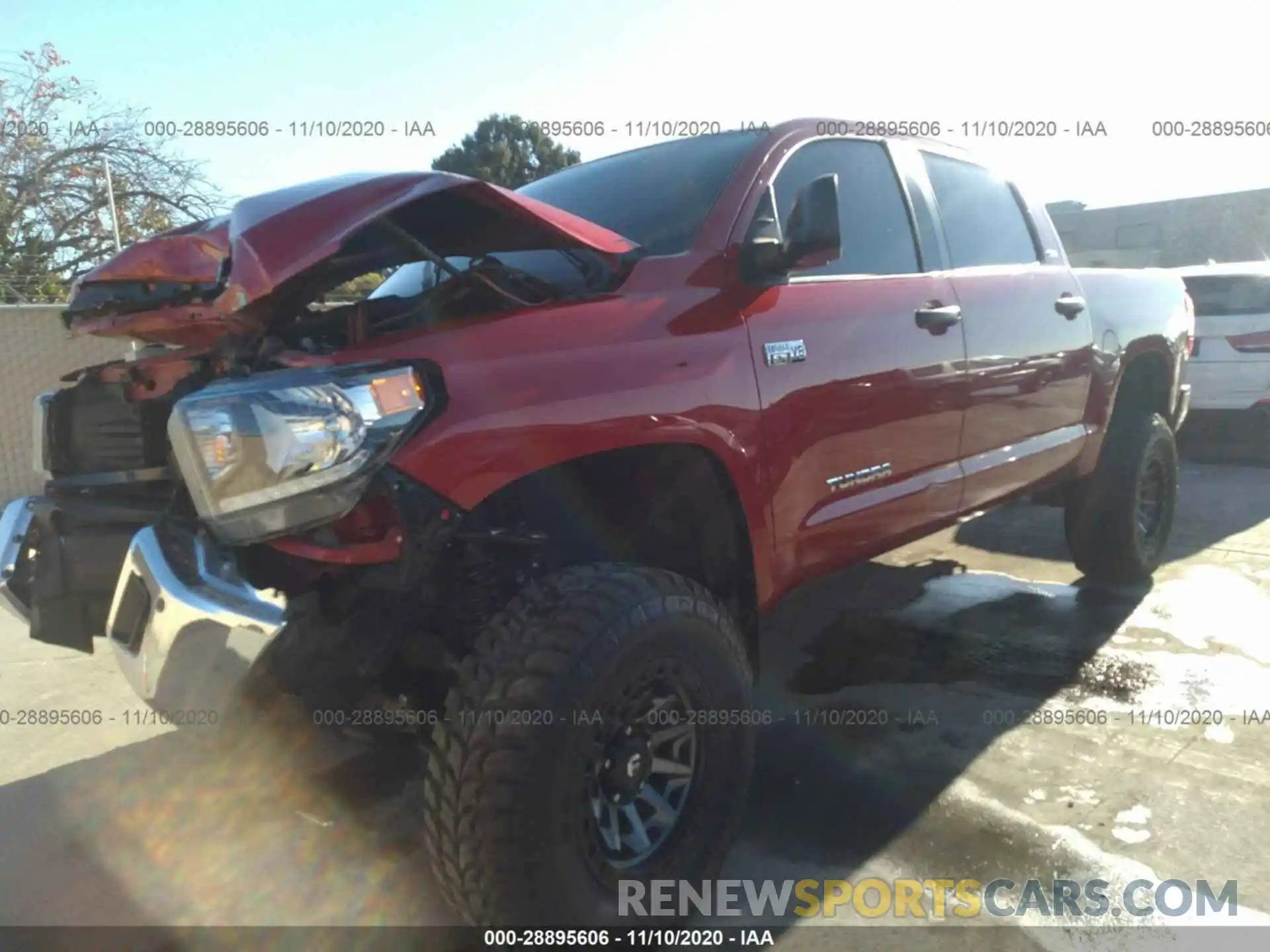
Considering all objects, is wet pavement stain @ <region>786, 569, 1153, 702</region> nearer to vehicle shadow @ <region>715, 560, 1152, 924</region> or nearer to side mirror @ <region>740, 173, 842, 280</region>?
vehicle shadow @ <region>715, 560, 1152, 924</region>

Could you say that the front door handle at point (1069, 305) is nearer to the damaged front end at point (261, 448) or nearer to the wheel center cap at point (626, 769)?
the damaged front end at point (261, 448)

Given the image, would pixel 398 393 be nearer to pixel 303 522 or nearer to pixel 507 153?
pixel 303 522

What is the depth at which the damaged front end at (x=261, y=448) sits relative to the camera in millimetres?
1877

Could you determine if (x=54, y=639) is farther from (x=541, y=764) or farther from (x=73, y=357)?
(x=73, y=357)

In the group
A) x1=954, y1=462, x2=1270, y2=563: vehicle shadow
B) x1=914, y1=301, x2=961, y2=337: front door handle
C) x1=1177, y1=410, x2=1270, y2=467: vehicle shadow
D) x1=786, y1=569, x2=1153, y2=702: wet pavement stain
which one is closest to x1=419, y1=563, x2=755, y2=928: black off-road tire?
x1=914, y1=301, x2=961, y2=337: front door handle

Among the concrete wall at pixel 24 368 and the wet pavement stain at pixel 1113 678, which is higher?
the concrete wall at pixel 24 368

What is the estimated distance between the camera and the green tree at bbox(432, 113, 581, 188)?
26.9m

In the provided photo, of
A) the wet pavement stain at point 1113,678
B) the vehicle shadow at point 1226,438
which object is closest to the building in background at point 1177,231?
the vehicle shadow at point 1226,438

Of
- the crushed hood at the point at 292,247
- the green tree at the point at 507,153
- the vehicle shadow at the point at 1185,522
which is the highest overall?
the green tree at the point at 507,153

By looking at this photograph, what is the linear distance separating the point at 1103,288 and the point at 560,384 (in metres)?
3.32

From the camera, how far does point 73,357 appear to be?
24.8 ft

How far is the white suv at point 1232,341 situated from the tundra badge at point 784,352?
22.0 feet

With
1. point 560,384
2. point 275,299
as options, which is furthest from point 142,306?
point 560,384

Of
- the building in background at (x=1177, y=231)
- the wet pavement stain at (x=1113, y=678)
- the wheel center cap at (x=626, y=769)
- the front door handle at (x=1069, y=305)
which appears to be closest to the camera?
the wheel center cap at (x=626, y=769)
